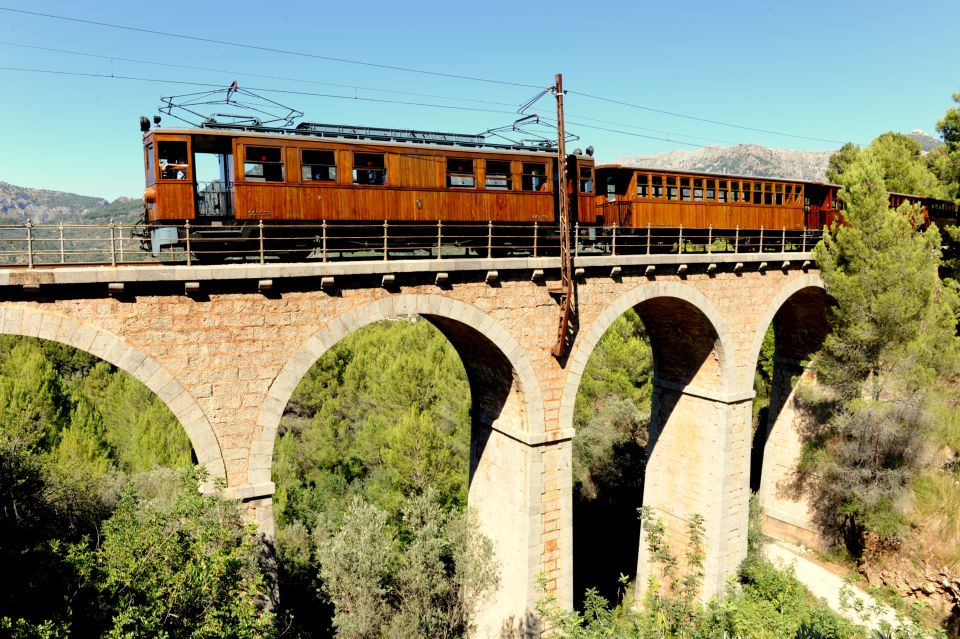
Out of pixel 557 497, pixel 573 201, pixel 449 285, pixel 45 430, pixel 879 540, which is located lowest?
pixel 879 540

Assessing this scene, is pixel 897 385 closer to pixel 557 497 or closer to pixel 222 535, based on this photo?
pixel 557 497

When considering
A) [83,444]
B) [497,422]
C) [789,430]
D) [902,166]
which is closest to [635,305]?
[497,422]

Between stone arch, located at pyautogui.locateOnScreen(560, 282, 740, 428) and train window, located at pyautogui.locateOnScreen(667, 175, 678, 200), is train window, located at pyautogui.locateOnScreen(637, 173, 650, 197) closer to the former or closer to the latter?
train window, located at pyautogui.locateOnScreen(667, 175, 678, 200)

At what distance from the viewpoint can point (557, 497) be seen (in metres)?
14.8

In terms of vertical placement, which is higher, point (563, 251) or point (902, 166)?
point (902, 166)

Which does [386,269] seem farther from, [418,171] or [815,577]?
[815,577]

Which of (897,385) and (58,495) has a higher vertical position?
(897,385)

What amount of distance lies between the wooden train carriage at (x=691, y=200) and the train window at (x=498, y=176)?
4.99m

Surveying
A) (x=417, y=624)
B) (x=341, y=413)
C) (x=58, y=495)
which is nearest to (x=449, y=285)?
(x=417, y=624)

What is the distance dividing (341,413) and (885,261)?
28.6 metres

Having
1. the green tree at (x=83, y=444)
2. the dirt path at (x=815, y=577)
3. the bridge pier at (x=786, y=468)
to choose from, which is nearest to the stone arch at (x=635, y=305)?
the dirt path at (x=815, y=577)

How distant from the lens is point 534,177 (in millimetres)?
16203

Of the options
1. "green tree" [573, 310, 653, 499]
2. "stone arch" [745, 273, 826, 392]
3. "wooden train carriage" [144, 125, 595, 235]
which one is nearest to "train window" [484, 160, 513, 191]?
"wooden train carriage" [144, 125, 595, 235]

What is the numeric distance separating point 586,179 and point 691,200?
4898 mm
